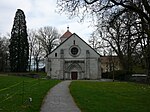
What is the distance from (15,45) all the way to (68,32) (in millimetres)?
17463

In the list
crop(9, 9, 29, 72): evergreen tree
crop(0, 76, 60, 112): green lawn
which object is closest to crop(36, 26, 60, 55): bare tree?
crop(9, 9, 29, 72): evergreen tree

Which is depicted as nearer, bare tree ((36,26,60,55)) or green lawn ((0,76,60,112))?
green lawn ((0,76,60,112))

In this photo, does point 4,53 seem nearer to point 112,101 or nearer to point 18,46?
point 18,46

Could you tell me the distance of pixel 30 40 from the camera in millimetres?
92438

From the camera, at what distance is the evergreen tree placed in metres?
79.3

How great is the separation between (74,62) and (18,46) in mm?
18438

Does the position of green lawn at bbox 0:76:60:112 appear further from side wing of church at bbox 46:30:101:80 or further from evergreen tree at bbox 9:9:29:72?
evergreen tree at bbox 9:9:29:72

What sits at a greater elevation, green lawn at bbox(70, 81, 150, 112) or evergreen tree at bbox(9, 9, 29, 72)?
evergreen tree at bbox(9, 9, 29, 72)

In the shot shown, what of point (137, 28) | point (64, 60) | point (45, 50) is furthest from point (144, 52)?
point (45, 50)

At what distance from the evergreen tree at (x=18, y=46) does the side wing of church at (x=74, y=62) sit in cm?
1162

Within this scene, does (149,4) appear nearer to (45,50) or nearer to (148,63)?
(148,63)

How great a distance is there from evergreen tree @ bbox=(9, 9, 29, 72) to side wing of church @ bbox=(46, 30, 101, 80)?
38.1 ft

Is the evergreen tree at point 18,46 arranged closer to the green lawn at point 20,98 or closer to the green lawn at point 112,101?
the green lawn at point 20,98

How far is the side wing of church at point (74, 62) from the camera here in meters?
70.2
